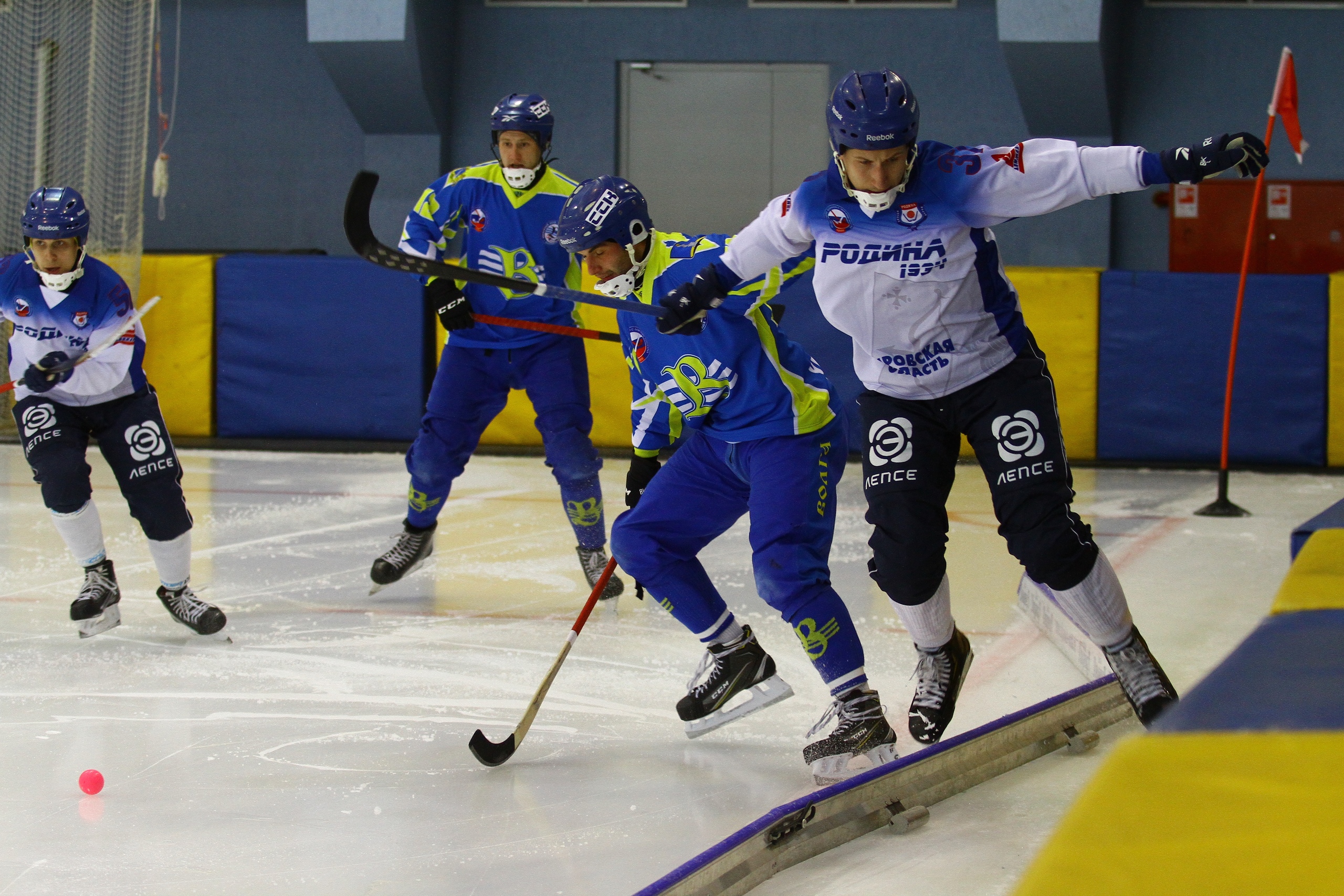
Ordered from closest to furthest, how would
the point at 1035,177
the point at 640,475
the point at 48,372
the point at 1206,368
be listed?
1. the point at 1035,177
2. the point at 640,475
3. the point at 48,372
4. the point at 1206,368

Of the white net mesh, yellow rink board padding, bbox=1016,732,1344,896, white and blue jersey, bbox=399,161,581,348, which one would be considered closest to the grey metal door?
the white net mesh

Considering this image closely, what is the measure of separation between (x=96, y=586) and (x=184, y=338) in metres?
5.21

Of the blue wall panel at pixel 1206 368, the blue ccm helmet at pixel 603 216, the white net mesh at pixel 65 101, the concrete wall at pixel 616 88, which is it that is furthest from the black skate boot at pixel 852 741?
the concrete wall at pixel 616 88

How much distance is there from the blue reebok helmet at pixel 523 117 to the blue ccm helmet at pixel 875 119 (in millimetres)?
2008

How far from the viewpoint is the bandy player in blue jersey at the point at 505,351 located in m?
4.66

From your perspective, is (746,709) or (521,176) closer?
(746,709)

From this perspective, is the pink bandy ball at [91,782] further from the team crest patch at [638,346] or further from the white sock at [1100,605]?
the white sock at [1100,605]

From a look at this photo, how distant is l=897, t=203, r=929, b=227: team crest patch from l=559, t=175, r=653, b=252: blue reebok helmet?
585mm

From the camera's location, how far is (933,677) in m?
3.09

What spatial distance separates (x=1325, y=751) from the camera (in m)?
1.33

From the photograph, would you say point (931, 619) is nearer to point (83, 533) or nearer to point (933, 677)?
point (933, 677)

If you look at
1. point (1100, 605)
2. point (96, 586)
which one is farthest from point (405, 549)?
point (1100, 605)

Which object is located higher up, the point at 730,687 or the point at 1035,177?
the point at 1035,177

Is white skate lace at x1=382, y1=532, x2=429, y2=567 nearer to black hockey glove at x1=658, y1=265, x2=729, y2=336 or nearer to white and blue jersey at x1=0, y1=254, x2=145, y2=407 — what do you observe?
white and blue jersey at x1=0, y1=254, x2=145, y2=407
